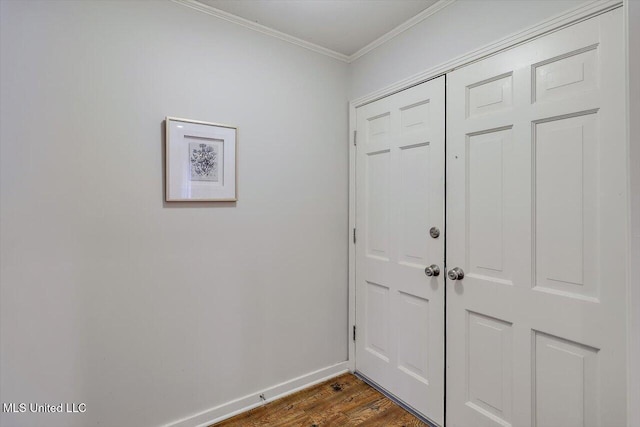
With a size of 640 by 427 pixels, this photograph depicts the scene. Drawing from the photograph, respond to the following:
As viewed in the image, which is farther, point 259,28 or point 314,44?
point 314,44

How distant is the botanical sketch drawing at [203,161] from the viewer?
5.75 ft

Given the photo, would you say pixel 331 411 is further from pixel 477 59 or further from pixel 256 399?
pixel 477 59

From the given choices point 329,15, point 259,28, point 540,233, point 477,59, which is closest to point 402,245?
point 540,233

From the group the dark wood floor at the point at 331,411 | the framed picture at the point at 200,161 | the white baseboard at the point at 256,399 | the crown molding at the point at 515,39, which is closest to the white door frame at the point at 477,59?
the crown molding at the point at 515,39

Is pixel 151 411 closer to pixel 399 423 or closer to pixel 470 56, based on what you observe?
pixel 399 423

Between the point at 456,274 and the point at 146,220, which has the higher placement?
the point at 146,220

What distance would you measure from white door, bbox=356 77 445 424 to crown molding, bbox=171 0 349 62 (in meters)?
0.48

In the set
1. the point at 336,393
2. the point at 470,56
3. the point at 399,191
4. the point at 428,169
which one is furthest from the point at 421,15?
the point at 336,393

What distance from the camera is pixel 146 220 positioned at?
1642 millimetres

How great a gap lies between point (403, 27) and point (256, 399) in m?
2.47

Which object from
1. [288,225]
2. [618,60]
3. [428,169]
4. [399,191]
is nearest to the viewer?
[618,60]

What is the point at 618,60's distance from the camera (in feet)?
3.76

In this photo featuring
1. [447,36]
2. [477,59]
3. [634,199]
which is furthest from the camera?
[447,36]

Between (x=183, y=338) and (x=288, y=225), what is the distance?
896 millimetres
